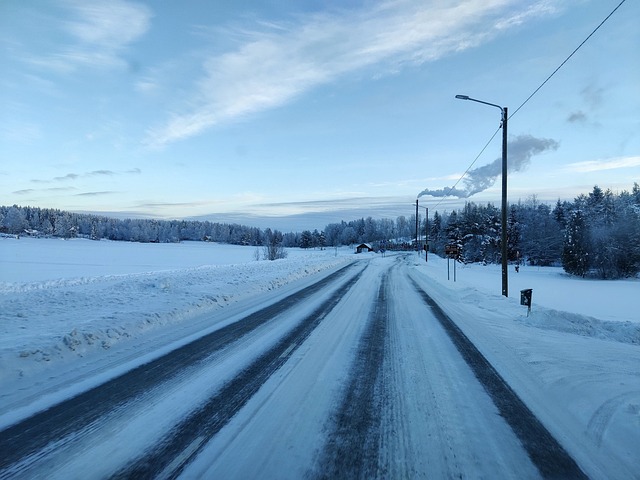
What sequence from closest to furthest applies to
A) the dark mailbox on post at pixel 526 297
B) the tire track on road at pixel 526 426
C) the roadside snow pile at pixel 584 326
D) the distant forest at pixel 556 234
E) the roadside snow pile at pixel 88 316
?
the tire track on road at pixel 526 426, the roadside snow pile at pixel 88 316, the roadside snow pile at pixel 584 326, the dark mailbox on post at pixel 526 297, the distant forest at pixel 556 234

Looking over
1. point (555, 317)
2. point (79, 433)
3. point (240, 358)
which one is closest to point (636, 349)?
point (555, 317)

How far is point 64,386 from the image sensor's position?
505 centimetres

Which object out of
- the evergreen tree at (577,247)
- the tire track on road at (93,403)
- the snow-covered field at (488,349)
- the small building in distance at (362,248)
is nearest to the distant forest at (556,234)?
the evergreen tree at (577,247)

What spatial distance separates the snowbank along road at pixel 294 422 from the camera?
3.20 metres

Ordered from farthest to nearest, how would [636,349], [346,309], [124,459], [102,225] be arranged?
[102,225] → [346,309] → [636,349] → [124,459]

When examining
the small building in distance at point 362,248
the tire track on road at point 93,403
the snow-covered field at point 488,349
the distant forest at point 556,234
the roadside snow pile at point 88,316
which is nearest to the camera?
the tire track on road at point 93,403

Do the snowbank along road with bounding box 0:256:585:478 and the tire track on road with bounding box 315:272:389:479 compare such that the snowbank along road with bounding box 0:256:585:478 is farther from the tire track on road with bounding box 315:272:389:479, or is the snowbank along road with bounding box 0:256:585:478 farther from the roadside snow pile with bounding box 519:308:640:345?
the roadside snow pile with bounding box 519:308:640:345

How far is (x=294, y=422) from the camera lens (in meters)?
3.96

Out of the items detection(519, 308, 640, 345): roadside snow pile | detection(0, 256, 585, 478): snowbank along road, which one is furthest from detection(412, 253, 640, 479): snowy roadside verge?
detection(0, 256, 585, 478): snowbank along road

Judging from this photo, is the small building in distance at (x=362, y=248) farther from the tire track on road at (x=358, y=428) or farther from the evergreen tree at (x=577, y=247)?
the tire track on road at (x=358, y=428)

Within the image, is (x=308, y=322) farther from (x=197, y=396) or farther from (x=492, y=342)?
(x=197, y=396)

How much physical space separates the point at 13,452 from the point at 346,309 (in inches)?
344

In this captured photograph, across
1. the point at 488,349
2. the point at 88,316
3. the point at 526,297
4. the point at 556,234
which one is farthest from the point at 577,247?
the point at 88,316

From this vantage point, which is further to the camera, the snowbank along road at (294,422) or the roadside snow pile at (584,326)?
the roadside snow pile at (584,326)
